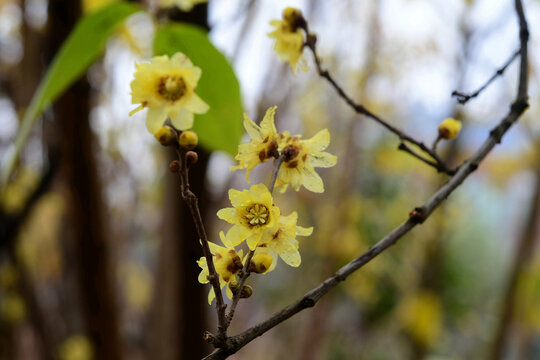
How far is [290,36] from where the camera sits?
384 millimetres

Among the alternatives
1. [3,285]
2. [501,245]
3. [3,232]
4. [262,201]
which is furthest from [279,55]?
[501,245]

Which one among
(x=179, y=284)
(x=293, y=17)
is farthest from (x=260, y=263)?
(x=179, y=284)

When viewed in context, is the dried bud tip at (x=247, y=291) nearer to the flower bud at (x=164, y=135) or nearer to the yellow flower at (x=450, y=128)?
the flower bud at (x=164, y=135)

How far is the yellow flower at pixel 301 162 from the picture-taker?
0.93 ft

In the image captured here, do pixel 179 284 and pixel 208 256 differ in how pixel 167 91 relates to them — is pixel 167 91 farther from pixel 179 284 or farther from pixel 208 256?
pixel 179 284

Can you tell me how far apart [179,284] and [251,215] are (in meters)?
0.64

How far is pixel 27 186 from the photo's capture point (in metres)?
1.91

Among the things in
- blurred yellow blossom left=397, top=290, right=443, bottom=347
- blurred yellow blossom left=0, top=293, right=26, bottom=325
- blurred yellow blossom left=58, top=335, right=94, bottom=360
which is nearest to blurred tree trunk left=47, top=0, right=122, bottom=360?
blurred yellow blossom left=0, top=293, right=26, bottom=325

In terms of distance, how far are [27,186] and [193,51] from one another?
1805mm

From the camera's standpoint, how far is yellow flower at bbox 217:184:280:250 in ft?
0.82

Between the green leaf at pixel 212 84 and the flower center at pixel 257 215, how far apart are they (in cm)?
17

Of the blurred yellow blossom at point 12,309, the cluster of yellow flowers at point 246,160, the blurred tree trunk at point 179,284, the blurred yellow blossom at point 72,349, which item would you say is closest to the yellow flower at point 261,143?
the cluster of yellow flowers at point 246,160

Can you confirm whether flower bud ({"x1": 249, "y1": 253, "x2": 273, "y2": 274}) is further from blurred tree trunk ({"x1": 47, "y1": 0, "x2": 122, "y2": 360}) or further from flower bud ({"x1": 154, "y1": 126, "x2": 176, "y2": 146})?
blurred tree trunk ({"x1": 47, "y1": 0, "x2": 122, "y2": 360})

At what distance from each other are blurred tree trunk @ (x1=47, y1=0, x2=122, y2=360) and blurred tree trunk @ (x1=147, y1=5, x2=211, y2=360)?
112 mm
